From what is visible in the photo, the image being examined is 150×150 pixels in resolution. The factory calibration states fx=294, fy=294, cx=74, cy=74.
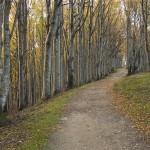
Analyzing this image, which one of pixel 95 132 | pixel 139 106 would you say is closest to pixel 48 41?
pixel 139 106

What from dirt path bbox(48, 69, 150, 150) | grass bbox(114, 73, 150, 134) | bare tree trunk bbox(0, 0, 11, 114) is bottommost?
dirt path bbox(48, 69, 150, 150)

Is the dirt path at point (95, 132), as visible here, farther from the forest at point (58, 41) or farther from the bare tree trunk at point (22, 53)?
the bare tree trunk at point (22, 53)

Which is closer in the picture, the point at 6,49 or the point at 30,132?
the point at 30,132

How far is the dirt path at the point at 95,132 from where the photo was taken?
7.31m

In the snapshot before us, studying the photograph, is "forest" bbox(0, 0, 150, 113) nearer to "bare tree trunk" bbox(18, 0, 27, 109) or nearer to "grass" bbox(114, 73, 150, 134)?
"bare tree trunk" bbox(18, 0, 27, 109)

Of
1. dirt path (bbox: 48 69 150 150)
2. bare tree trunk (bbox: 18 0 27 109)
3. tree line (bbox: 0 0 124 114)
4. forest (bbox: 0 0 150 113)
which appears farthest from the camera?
bare tree trunk (bbox: 18 0 27 109)

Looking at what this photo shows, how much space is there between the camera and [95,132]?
8.51 m

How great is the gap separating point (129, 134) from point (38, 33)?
28139 mm

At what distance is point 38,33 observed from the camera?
35.0 meters

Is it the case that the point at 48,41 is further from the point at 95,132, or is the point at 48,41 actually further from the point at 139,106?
the point at 95,132

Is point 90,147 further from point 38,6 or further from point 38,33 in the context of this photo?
point 38,33

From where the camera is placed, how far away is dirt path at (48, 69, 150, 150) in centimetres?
731

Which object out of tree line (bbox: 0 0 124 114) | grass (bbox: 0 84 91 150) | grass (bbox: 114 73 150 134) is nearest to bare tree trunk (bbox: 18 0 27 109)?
tree line (bbox: 0 0 124 114)

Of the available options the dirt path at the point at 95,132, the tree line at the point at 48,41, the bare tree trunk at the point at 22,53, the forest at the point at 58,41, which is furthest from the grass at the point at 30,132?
the bare tree trunk at the point at 22,53
